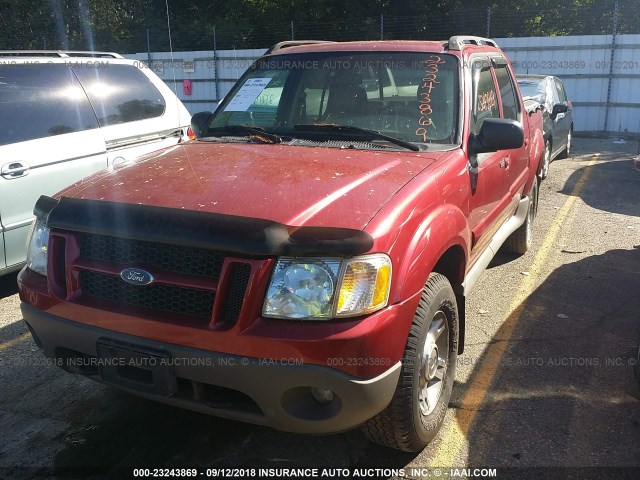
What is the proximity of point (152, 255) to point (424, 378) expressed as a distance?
1349 millimetres

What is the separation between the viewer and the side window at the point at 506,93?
457cm

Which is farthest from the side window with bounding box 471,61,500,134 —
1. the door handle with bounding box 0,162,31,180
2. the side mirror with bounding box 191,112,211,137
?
the door handle with bounding box 0,162,31,180

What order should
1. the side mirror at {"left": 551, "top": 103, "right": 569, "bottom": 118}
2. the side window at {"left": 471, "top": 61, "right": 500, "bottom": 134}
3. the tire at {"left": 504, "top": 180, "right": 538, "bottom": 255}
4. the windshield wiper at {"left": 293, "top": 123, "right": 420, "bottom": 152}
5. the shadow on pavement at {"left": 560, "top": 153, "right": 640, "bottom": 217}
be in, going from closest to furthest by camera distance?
the windshield wiper at {"left": 293, "top": 123, "right": 420, "bottom": 152} → the side window at {"left": 471, "top": 61, "right": 500, "bottom": 134} → the tire at {"left": 504, "top": 180, "right": 538, "bottom": 255} → the shadow on pavement at {"left": 560, "top": 153, "right": 640, "bottom": 217} → the side mirror at {"left": 551, "top": 103, "right": 569, "bottom": 118}

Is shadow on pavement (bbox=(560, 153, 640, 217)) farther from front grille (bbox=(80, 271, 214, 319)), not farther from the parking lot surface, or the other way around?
front grille (bbox=(80, 271, 214, 319))

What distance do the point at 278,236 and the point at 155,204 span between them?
640mm

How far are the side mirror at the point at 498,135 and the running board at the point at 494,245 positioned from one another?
0.74 m

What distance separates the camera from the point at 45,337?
8.93 ft

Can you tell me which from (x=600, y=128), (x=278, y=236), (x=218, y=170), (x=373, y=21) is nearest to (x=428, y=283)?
(x=278, y=236)

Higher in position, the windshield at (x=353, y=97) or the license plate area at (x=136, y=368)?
the windshield at (x=353, y=97)

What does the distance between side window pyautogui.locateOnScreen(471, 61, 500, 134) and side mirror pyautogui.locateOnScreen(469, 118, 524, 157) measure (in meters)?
0.17

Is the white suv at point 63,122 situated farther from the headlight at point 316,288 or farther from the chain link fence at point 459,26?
the chain link fence at point 459,26

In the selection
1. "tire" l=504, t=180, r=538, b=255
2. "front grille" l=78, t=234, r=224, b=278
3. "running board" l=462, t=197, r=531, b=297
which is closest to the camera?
"front grille" l=78, t=234, r=224, b=278

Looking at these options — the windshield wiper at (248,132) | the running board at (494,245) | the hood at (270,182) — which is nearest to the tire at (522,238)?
the running board at (494,245)

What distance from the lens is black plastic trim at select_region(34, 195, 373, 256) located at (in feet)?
7.37
